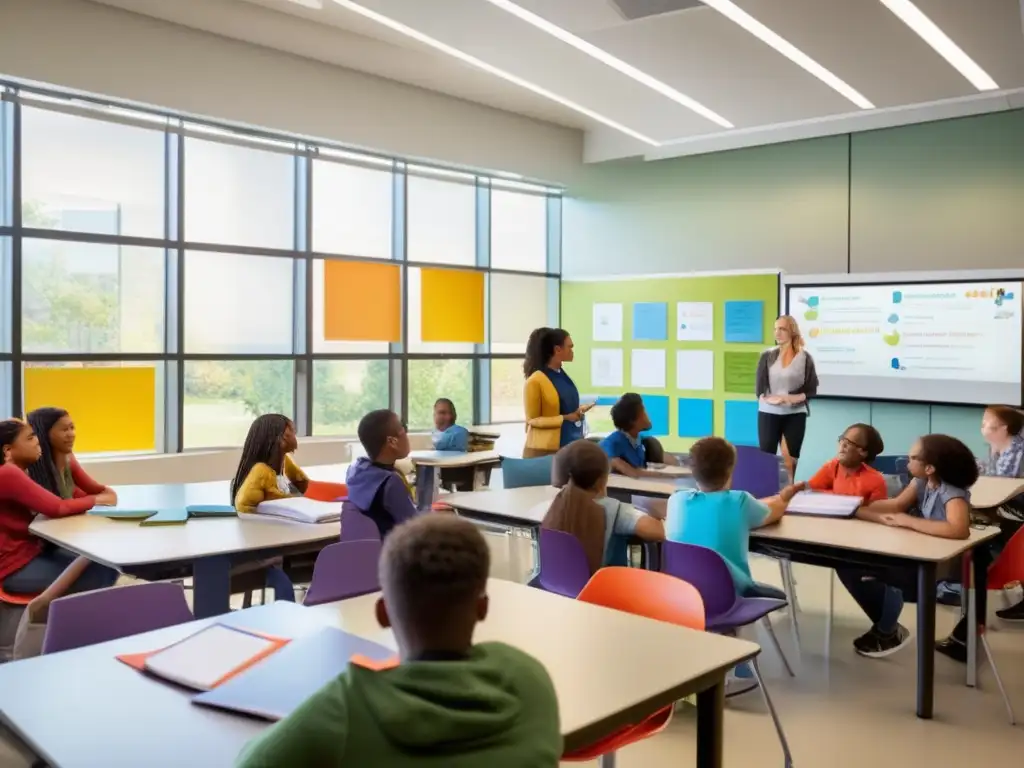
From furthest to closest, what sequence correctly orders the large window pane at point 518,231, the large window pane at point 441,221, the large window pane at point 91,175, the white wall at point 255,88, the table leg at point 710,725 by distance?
the large window pane at point 518,231, the large window pane at point 441,221, the large window pane at point 91,175, the white wall at point 255,88, the table leg at point 710,725

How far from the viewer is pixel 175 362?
7.33 meters

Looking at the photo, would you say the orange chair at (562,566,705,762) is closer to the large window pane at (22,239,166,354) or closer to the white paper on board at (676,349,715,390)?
the large window pane at (22,239,166,354)

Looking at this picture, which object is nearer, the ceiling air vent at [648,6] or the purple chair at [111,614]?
the purple chair at [111,614]

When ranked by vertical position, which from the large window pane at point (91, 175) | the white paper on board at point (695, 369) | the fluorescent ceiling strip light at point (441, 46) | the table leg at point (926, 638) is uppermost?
the fluorescent ceiling strip light at point (441, 46)

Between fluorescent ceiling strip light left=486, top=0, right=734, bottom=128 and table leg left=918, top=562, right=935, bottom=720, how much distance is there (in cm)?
403

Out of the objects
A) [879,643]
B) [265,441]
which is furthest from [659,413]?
[265,441]

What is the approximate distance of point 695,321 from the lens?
352 inches

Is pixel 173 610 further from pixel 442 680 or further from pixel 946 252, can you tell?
pixel 946 252

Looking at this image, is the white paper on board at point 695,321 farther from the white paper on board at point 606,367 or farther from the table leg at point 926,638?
the table leg at point 926,638

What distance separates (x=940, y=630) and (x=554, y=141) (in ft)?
21.7

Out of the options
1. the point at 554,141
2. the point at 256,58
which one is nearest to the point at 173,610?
the point at 256,58

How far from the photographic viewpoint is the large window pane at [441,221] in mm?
8977

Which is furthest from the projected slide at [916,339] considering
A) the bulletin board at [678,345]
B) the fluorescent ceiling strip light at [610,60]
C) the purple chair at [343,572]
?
the purple chair at [343,572]

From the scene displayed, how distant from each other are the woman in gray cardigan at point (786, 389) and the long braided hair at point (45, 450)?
185 inches
